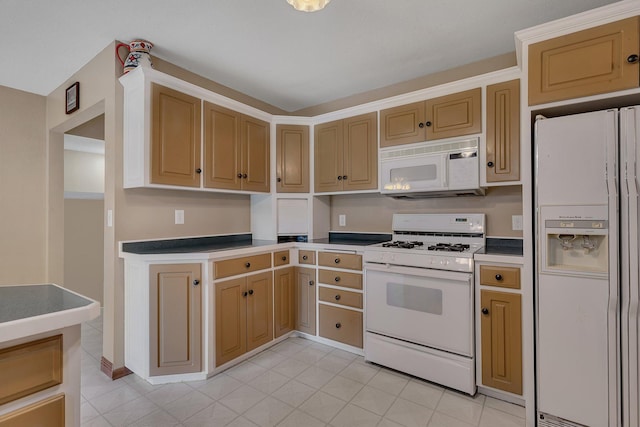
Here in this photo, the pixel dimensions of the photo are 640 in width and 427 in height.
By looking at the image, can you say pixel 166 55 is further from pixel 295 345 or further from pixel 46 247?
pixel 295 345

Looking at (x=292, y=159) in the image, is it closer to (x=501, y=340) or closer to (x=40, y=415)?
(x=501, y=340)

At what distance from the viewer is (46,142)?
3.25m

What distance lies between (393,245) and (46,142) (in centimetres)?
374

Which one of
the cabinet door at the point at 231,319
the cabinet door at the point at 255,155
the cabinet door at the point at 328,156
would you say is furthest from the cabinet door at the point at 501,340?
the cabinet door at the point at 255,155

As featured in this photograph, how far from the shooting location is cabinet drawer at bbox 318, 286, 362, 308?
2602mm

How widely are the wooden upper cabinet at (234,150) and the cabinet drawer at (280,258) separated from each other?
66cm

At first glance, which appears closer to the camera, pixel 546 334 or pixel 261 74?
pixel 546 334

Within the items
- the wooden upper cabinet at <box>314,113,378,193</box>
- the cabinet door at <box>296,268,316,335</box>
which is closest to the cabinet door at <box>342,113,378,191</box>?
the wooden upper cabinet at <box>314,113,378,193</box>

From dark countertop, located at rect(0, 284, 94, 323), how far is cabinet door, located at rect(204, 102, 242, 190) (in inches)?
57.7

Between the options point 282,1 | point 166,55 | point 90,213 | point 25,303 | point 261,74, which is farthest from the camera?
point 90,213

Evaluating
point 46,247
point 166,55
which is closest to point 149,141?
point 166,55

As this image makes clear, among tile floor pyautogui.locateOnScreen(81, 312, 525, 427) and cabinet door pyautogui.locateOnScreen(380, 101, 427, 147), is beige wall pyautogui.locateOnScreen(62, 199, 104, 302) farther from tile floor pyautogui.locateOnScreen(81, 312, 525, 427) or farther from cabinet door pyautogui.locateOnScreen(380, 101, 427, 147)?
cabinet door pyautogui.locateOnScreen(380, 101, 427, 147)

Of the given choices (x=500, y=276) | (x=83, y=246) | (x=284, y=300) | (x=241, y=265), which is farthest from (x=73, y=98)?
(x=500, y=276)

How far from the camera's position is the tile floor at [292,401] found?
1.79 metres
